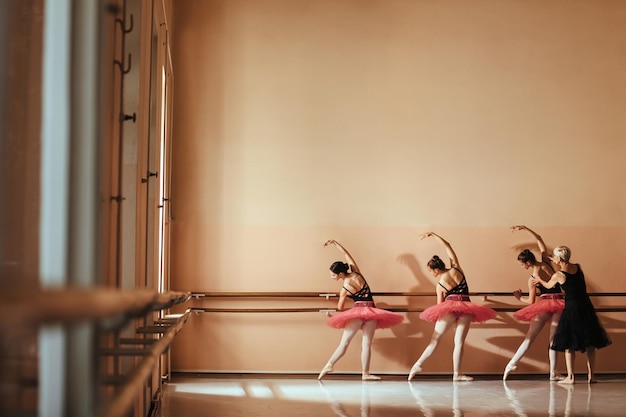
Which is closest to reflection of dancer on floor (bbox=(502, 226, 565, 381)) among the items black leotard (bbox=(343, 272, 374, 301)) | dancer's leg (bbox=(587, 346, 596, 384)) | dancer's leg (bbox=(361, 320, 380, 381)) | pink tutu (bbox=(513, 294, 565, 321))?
pink tutu (bbox=(513, 294, 565, 321))

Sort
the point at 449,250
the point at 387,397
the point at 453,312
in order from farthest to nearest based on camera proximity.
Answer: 1. the point at 449,250
2. the point at 453,312
3. the point at 387,397

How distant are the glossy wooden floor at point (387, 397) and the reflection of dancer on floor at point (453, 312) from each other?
0.29 metres

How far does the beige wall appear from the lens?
10.1 meters

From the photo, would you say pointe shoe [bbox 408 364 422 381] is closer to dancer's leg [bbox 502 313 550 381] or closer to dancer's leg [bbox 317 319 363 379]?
→ dancer's leg [bbox 317 319 363 379]

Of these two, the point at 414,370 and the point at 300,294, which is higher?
the point at 300,294

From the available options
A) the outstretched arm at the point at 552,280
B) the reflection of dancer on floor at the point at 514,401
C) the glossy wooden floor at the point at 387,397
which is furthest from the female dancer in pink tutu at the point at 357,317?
the outstretched arm at the point at 552,280

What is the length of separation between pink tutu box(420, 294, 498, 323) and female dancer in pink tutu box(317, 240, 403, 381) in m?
0.34

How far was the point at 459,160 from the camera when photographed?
10477mm

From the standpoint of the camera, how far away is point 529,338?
969 cm

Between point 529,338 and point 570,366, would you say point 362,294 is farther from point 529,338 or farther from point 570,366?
point 570,366

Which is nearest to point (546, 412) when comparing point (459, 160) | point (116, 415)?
point (459, 160)

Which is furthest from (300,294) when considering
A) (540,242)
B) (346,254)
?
(540,242)

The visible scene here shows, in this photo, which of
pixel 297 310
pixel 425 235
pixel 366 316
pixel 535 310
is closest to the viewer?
pixel 366 316

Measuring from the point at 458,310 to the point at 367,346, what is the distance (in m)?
1.04
